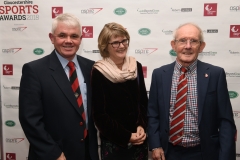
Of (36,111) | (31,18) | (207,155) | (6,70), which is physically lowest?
(207,155)

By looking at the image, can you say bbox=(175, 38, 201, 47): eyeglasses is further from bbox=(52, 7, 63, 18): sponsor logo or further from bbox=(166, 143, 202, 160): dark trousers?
bbox=(52, 7, 63, 18): sponsor logo

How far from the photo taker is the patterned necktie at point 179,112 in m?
1.97

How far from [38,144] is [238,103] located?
6.93 ft

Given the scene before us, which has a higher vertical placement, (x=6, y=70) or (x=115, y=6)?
(x=115, y=6)

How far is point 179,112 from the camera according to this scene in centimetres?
Answer: 197

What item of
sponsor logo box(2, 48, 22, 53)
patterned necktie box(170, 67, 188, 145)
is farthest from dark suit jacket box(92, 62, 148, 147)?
sponsor logo box(2, 48, 22, 53)

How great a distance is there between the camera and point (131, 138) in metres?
2.05

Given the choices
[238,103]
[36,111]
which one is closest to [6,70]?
[36,111]

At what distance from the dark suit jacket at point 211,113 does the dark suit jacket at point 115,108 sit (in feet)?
0.72

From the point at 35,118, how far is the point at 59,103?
7.9 inches

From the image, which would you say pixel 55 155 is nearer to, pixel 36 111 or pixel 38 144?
pixel 38 144

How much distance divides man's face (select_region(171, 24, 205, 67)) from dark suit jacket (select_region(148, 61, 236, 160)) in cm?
13

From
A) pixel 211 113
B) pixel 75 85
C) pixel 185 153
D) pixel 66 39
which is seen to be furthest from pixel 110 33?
pixel 185 153

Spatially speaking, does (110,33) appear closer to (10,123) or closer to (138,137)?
(138,137)
